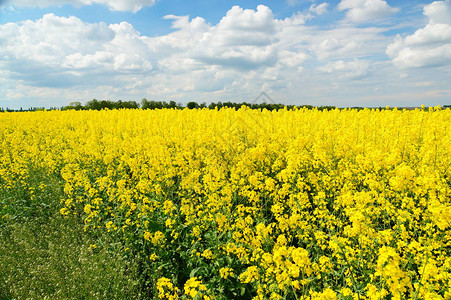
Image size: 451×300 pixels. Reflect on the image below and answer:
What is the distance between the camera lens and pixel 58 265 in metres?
4.35

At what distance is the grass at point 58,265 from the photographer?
382cm

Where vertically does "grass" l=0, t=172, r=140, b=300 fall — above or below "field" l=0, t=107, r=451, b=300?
below

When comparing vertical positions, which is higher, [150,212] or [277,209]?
[277,209]

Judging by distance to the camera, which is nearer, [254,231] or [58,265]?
[254,231]

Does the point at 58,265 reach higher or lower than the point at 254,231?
lower

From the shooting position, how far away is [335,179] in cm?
504

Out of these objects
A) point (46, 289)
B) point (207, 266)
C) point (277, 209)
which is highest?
point (277, 209)

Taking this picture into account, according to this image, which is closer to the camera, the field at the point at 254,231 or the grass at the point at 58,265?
the field at the point at 254,231

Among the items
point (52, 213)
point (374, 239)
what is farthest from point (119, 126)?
point (374, 239)

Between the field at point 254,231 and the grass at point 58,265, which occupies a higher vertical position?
the field at point 254,231

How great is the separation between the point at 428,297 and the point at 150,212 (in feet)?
13.2

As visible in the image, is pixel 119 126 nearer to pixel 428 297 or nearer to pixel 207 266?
pixel 207 266

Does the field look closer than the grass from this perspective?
Yes

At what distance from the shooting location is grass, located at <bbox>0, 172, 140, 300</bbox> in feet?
12.5
